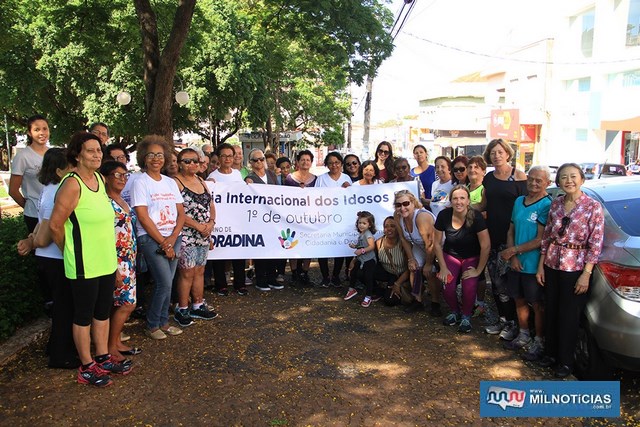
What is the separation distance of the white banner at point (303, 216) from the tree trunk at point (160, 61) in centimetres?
226

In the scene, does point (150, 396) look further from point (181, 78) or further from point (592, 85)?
point (592, 85)

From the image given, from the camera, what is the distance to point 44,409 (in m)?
3.72

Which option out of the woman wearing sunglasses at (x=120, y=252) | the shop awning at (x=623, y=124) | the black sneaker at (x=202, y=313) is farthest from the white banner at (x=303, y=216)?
the shop awning at (x=623, y=124)

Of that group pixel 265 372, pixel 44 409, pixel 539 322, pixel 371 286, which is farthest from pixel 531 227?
pixel 44 409

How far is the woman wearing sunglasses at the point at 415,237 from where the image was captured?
5.89 metres

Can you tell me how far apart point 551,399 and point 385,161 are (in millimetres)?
4291

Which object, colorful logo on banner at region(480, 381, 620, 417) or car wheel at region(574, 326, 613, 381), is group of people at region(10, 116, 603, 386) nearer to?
car wheel at region(574, 326, 613, 381)

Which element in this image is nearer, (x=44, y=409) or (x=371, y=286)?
(x=44, y=409)

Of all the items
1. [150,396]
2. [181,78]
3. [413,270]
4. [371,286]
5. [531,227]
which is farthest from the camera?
[181,78]

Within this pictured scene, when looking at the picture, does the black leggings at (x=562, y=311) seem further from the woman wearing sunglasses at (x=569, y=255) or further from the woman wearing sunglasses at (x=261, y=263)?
the woman wearing sunglasses at (x=261, y=263)

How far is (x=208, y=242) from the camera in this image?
5.62m

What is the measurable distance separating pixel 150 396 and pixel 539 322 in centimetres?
351

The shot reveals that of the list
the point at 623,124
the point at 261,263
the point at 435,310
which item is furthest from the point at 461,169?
the point at 623,124

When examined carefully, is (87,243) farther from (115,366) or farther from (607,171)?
(607,171)
